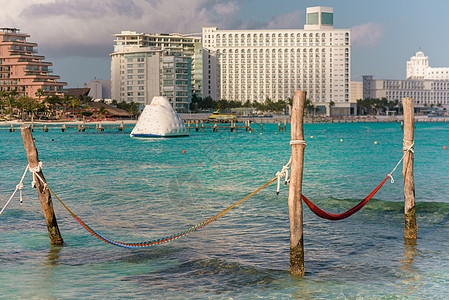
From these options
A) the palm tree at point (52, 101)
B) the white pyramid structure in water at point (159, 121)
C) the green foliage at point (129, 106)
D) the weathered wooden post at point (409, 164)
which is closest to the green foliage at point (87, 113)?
the palm tree at point (52, 101)

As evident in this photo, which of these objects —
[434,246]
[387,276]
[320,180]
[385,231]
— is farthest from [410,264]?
[320,180]

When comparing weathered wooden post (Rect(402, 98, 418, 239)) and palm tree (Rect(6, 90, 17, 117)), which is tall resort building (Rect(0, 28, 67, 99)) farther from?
weathered wooden post (Rect(402, 98, 418, 239))

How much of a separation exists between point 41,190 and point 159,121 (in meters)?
66.8

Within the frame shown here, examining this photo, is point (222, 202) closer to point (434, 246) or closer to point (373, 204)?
point (373, 204)

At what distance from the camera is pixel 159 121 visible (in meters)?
78.9

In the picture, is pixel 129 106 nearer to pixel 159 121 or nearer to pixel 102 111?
pixel 102 111

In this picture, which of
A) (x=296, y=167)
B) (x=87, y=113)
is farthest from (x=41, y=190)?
(x=87, y=113)

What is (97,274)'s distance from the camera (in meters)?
11.4

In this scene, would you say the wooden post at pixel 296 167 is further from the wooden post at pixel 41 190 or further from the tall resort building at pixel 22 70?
the tall resort building at pixel 22 70

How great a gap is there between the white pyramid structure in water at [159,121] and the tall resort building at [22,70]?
3614 inches

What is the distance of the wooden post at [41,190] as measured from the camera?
1218 centimetres

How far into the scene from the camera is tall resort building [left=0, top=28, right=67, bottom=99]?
163375mm

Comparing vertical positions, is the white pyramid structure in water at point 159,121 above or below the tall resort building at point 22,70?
below

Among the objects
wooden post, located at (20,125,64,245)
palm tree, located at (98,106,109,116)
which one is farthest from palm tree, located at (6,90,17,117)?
wooden post, located at (20,125,64,245)
